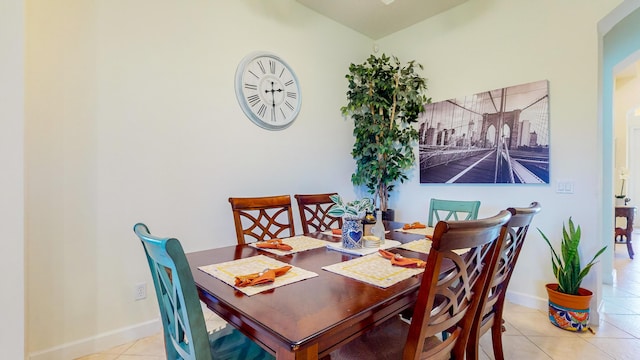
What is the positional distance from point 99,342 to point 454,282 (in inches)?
85.1

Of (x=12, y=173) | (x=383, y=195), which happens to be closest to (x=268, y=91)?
(x=383, y=195)

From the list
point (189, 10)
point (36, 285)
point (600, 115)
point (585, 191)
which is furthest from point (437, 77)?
point (36, 285)

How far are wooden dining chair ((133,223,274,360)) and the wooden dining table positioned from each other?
114mm

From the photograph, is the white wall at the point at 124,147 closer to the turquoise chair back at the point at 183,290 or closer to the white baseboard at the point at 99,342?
the white baseboard at the point at 99,342

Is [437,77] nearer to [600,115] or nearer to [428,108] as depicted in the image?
[428,108]

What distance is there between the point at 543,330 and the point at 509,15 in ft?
8.51

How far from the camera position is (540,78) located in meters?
2.45

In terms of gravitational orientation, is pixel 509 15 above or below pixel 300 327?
above

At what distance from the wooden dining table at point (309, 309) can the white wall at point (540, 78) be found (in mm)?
2035

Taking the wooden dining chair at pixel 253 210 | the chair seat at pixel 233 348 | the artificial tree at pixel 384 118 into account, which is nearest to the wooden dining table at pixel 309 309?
the chair seat at pixel 233 348

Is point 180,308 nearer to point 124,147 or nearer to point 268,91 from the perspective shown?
point 124,147

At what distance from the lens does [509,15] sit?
2.62 meters

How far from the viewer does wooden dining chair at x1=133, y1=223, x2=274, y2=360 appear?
2.48 ft

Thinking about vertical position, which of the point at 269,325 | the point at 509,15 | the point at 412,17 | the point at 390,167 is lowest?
the point at 269,325
